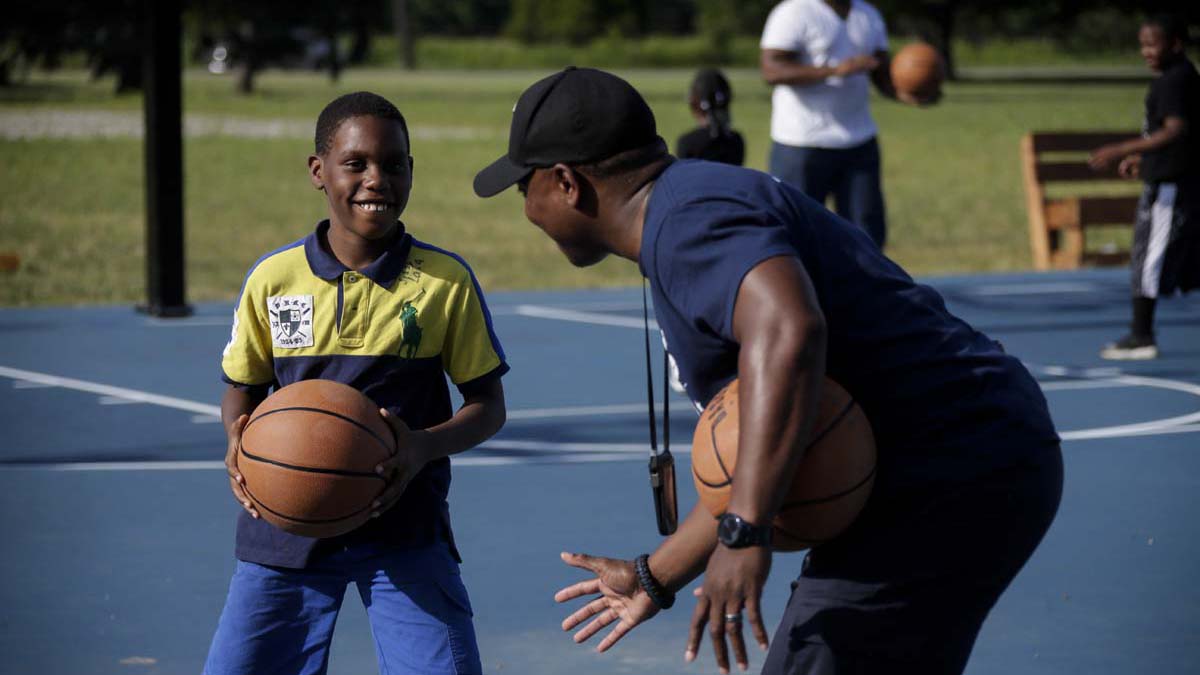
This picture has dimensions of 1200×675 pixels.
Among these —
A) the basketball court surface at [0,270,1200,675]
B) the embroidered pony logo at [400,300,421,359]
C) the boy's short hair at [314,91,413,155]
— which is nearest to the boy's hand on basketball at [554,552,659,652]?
the embroidered pony logo at [400,300,421,359]

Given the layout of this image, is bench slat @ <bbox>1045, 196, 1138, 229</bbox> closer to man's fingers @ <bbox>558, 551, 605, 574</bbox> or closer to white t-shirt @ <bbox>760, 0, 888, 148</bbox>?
white t-shirt @ <bbox>760, 0, 888, 148</bbox>

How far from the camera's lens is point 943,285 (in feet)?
50.0

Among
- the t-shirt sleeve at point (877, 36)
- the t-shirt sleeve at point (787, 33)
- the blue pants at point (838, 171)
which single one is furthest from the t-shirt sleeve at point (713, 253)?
the t-shirt sleeve at point (877, 36)

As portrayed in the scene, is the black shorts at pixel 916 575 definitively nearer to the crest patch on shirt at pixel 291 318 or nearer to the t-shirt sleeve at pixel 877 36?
the crest patch on shirt at pixel 291 318

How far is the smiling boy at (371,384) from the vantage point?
4168mm

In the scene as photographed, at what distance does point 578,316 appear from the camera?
1362 cm

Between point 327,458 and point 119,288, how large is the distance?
41.5 ft

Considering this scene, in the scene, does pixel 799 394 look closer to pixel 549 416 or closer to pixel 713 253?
pixel 713 253

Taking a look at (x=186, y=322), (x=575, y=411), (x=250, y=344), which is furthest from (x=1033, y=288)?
(x=250, y=344)

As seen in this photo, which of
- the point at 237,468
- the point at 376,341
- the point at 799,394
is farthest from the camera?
the point at 376,341

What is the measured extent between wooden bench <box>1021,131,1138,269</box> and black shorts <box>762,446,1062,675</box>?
13.6 metres

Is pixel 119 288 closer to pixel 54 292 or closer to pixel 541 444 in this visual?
pixel 54 292

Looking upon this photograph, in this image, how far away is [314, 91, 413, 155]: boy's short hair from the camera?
450 cm

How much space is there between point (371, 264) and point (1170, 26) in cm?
808
